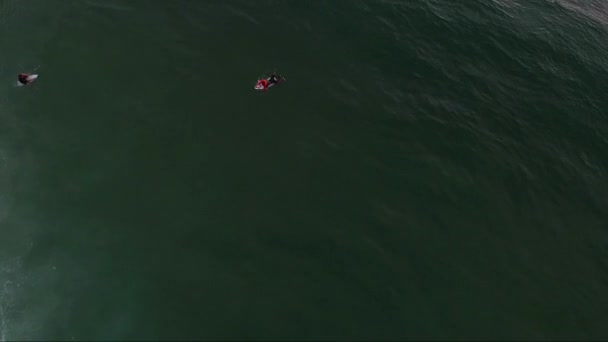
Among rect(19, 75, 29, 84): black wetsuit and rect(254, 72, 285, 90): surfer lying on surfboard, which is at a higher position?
rect(254, 72, 285, 90): surfer lying on surfboard

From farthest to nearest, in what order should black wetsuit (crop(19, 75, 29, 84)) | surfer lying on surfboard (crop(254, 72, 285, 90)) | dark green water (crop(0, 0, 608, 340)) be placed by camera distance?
1. surfer lying on surfboard (crop(254, 72, 285, 90))
2. black wetsuit (crop(19, 75, 29, 84))
3. dark green water (crop(0, 0, 608, 340))

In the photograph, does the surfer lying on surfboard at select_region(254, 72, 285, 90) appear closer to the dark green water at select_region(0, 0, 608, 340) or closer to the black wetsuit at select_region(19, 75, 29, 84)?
the dark green water at select_region(0, 0, 608, 340)

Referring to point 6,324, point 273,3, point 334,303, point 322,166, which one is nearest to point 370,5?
point 273,3

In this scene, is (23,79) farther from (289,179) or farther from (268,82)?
(289,179)

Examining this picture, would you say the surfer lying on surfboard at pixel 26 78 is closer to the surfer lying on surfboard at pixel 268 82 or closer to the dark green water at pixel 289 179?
the dark green water at pixel 289 179

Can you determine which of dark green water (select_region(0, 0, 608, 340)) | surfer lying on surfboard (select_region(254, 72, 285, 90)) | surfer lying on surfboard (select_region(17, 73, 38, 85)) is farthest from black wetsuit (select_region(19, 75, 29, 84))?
surfer lying on surfboard (select_region(254, 72, 285, 90))

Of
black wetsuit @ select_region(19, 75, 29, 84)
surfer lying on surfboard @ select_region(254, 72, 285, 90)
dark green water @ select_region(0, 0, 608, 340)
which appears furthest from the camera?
surfer lying on surfboard @ select_region(254, 72, 285, 90)
